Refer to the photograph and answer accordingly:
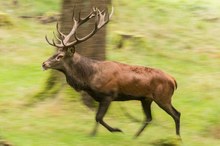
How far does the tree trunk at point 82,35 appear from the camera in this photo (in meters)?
11.7

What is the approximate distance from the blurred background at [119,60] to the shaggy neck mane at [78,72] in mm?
868

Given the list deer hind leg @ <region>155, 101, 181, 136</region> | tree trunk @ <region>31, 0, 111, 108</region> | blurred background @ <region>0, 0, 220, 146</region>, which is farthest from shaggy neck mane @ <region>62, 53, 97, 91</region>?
deer hind leg @ <region>155, 101, 181, 136</region>

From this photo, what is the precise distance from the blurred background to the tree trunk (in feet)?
0.06

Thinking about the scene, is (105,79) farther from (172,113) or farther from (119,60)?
(119,60)

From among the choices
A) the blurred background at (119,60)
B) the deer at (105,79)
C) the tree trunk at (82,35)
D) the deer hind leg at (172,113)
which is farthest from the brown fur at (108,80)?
the tree trunk at (82,35)

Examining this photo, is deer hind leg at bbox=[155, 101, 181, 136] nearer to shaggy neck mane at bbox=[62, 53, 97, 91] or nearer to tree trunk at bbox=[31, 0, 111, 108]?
shaggy neck mane at bbox=[62, 53, 97, 91]

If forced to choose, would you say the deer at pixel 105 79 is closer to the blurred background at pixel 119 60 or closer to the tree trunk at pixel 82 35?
the blurred background at pixel 119 60

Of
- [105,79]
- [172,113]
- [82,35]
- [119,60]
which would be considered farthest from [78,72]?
[119,60]

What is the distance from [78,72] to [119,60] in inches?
263

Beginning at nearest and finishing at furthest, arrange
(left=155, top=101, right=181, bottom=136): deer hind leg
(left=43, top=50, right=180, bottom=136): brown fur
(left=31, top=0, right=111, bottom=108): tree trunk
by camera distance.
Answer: (left=43, top=50, right=180, bottom=136): brown fur, (left=155, top=101, right=181, bottom=136): deer hind leg, (left=31, top=0, right=111, bottom=108): tree trunk

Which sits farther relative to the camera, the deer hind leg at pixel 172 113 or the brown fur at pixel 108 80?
the deer hind leg at pixel 172 113

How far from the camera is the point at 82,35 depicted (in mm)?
11656

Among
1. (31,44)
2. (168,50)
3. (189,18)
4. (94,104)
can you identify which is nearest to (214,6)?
(189,18)

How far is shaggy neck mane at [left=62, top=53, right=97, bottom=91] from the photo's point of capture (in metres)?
10.2
